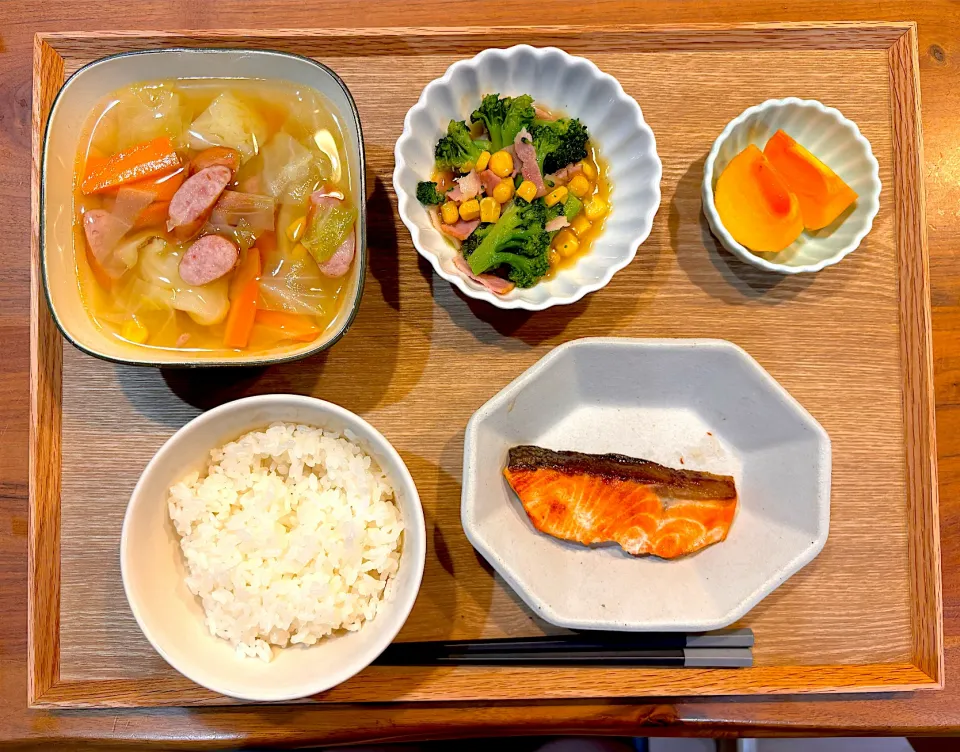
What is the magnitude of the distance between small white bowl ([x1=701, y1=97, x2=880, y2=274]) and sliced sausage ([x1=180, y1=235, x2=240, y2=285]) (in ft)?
4.72

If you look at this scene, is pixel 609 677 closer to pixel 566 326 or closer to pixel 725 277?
pixel 566 326

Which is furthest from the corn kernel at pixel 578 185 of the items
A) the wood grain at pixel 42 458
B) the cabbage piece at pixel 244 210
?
the wood grain at pixel 42 458

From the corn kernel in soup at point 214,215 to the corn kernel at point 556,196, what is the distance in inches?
23.0

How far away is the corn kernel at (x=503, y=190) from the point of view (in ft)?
6.68

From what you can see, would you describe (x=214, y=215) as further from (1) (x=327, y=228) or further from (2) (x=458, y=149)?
(2) (x=458, y=149)

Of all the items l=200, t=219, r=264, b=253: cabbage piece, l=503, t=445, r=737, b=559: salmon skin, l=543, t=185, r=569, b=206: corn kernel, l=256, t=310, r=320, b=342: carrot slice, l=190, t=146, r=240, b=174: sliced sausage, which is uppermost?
l=190, t=146, r=240, b=174: sliced sausage

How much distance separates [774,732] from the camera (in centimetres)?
211

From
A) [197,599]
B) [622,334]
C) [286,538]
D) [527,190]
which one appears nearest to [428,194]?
[527,190]

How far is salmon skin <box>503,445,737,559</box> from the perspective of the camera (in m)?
2.05

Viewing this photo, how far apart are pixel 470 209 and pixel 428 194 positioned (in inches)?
5.4

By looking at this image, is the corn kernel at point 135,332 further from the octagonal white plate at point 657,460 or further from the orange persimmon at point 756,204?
the orange persimmon at point 756,204

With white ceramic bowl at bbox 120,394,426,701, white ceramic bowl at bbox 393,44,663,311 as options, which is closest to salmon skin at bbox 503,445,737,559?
white ceramic bowl at bbox 120,394,426,701

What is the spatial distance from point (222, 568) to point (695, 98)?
206 cm

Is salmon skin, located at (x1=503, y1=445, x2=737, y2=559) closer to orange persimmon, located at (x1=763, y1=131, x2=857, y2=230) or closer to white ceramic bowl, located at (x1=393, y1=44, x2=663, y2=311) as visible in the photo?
white ceramic bowl, located at (x1=393, y1=44, x2=663, y2=311)
